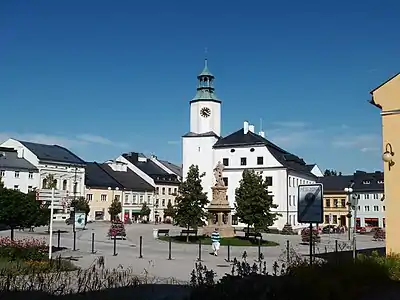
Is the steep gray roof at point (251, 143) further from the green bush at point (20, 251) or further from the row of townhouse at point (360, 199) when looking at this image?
the green bush at point (20, 251)

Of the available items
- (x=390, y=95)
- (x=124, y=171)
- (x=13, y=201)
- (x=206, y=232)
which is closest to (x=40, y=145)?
(x=124, y=171)

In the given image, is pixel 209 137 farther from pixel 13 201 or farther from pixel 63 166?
pixel 13 201

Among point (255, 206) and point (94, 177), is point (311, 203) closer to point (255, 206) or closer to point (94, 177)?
point (255, 206)

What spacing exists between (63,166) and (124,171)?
60.5 ft

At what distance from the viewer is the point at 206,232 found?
4116 centimetres

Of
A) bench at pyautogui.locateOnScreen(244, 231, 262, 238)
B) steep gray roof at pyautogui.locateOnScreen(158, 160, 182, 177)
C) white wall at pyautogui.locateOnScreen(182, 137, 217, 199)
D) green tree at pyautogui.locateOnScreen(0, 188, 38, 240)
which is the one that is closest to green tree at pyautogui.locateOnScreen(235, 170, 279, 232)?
bench at pyautogui.locateOnScreen(244, 231, 262, 238)

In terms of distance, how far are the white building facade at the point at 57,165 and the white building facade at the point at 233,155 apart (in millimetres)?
17268

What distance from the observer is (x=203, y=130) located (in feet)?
248

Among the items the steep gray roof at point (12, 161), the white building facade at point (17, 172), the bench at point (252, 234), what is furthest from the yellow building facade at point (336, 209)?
the steep gray roof at point (12, 161)

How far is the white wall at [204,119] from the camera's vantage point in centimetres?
7569

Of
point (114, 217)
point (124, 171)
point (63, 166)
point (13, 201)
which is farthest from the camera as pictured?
point (124, 171)

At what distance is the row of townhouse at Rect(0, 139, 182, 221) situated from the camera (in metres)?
71.8

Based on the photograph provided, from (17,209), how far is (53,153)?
5453 cm

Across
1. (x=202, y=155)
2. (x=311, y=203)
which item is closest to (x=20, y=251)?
(x=311, y=203)
